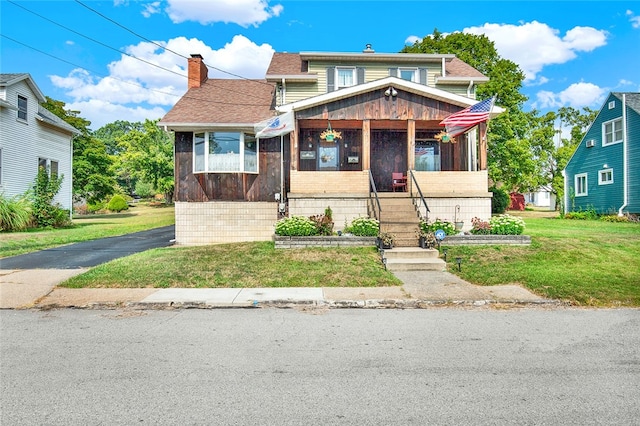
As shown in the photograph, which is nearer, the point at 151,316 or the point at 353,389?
the point at 353,389

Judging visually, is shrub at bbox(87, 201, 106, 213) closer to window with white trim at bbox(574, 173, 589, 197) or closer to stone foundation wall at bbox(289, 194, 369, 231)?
stone foundation wall at bbox(289, 194, 369, 231)

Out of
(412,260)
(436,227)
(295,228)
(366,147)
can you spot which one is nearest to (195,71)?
(366,147)

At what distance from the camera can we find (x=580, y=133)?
136ft

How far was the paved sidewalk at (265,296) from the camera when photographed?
294 inches

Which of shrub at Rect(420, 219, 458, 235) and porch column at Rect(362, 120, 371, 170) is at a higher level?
porch column at Rect(362, 120, 371, 170)

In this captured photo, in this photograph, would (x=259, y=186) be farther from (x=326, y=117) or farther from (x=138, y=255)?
(x=138, y=255)

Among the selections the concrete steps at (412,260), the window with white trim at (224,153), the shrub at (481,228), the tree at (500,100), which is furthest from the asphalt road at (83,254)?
the tree at (500,100)

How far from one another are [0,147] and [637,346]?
1025 inches

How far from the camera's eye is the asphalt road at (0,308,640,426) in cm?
342

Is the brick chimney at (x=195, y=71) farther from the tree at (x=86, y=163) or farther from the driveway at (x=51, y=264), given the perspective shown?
the tree at (x=86, y=163)

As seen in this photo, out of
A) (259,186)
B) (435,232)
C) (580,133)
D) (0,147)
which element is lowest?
(435,232)

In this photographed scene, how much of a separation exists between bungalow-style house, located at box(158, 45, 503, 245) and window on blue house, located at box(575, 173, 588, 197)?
599 inches

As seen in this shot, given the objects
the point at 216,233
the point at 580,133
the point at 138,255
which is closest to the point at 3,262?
the point at 138,255

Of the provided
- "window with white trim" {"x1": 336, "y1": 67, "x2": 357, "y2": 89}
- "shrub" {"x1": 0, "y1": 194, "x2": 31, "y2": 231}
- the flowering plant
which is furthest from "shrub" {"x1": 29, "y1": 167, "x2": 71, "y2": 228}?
the flowering plant
